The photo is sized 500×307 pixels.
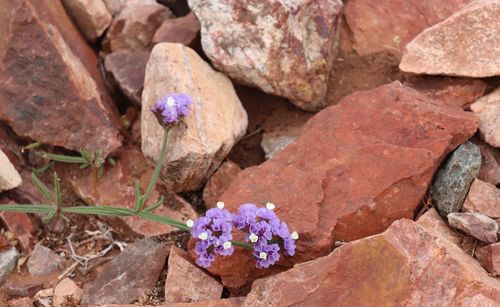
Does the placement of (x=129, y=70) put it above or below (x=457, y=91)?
above

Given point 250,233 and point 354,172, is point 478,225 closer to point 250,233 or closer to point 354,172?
point 354,172

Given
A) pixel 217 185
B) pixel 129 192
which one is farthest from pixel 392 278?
pixel 129 192

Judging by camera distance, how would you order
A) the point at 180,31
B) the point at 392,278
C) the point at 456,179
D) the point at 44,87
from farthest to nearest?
the point at 180,31, the point at 44,87, the point at 456,179, the point at 392,278

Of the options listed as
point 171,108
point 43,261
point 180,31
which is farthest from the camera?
point 180,31

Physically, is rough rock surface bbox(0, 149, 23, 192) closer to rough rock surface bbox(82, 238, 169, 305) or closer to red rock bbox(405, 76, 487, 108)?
rough rock surface bbox(82, 238, 169, 305)

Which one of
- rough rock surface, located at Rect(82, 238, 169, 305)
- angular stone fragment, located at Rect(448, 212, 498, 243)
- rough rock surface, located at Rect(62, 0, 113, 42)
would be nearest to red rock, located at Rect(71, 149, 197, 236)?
rough rock surface, located at Rect(82, 238, 169, 305)

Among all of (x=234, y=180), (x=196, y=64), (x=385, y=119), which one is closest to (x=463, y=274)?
(x=385, y=119)
